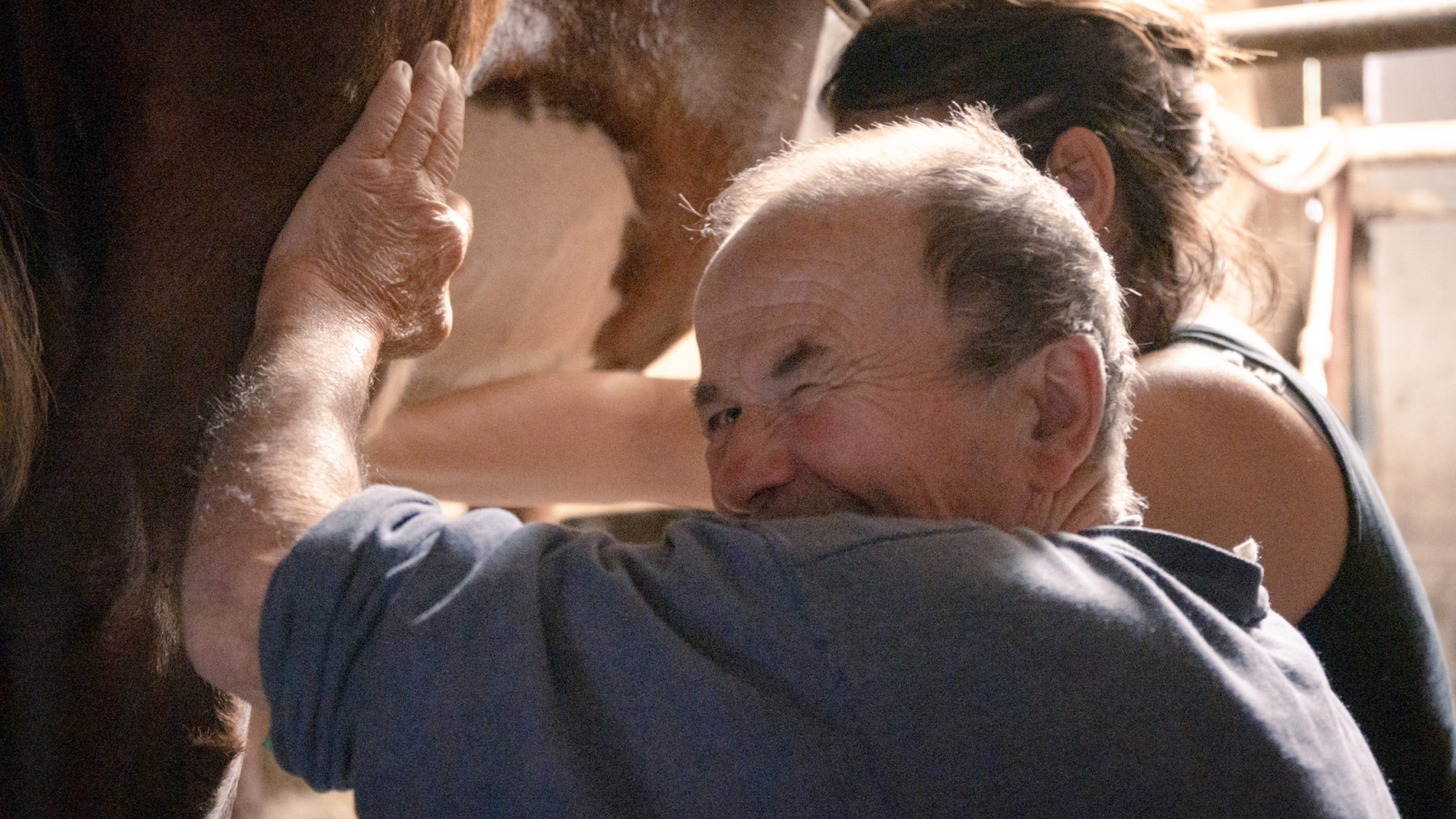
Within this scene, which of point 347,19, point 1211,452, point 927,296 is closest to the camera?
point 927,296

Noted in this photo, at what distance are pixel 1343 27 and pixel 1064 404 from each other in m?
1.22

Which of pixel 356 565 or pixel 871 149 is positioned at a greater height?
pixel 871 149

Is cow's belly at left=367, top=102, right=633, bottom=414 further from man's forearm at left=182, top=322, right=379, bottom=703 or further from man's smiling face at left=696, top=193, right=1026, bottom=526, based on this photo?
man's smiling face at left=696, top=193, right=1026, bottom=526

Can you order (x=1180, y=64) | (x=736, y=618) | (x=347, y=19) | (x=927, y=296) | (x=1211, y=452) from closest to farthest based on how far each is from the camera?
(x=736, y=618) < (x=927, y=296) < (x=347, y=19) < (x=1211, y=452) < (x=1180, y=64)

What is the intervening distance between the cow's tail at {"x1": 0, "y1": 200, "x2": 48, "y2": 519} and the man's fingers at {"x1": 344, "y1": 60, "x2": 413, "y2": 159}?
20 centimetres

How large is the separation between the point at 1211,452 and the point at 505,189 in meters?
0.67

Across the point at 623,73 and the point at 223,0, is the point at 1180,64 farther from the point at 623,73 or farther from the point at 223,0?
the point at 223,0

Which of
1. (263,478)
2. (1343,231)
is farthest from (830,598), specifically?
(1343,231)

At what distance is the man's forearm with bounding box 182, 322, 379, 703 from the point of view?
0.51 meters

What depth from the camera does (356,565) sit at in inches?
18.4

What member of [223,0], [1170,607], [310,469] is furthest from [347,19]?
[1170,607]

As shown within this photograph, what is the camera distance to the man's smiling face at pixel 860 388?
1.91 feet

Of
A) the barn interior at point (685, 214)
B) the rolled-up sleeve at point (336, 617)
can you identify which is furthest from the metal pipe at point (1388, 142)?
the rolled-up sleeve at point (336, 617)

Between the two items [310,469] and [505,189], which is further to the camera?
[505,189]
